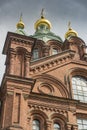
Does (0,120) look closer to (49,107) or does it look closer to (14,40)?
(49,107)

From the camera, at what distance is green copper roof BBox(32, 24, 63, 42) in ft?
122

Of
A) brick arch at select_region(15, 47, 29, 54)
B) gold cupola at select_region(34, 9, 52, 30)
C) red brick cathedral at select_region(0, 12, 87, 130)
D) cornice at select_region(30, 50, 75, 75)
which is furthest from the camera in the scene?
gold cupola at select_region(34, 9, 52, 30)

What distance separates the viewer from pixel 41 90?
20594 mm

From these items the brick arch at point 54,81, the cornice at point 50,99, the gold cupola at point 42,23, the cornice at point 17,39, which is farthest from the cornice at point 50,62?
the gold cupola at point 42,23

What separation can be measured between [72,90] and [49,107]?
2.94 metres

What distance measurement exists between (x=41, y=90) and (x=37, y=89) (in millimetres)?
282

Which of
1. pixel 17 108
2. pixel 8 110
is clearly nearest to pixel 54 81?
pixel 17 108

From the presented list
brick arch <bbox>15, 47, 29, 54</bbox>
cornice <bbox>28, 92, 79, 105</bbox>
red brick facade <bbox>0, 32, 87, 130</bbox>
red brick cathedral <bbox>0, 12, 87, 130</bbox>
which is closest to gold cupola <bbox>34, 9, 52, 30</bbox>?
red brick cathedral <bbox>0, 12, 87, 130</bbox>

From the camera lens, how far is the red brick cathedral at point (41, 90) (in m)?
18.0

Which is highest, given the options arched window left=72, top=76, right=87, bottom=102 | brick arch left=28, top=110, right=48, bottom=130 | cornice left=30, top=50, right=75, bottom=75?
cornice left=30, top=50, right=75, bottom=75

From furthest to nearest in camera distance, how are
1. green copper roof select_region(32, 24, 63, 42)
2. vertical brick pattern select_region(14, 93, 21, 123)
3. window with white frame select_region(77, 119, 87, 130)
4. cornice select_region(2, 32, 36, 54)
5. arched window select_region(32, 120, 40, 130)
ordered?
green copper roof select_region(32, 24, 63, 42)
cornice select_region(2, 32, 36, 54)
window with white frame select_region(77, 119, 87, 130)
arched window select_region(32, 120, 40, 130)
vertical brick pattern select_region(14, 93, 21, 123)

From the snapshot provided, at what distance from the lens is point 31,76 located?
21.1 m

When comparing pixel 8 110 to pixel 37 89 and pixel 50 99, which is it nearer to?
pixel 50 99

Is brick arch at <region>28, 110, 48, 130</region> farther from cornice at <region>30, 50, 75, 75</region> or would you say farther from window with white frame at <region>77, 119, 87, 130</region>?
cornice at <region>30, 50, 75, 75</region>
